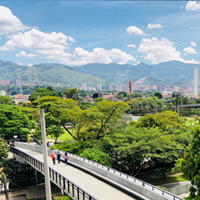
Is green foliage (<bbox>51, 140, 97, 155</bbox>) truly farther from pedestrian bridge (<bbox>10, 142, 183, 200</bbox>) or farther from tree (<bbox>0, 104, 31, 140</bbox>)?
tree (<bbox>0, 104, 31, 140</bbox>)

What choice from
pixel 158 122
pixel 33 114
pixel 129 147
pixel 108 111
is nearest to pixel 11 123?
pixel 33 114

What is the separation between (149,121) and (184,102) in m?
77.7

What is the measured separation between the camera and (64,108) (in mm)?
34344

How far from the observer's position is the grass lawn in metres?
26.0

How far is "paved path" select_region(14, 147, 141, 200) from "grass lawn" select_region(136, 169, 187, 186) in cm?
1077

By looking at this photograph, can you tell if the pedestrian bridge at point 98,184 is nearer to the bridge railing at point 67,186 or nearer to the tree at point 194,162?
the bridge railing at point 67,186

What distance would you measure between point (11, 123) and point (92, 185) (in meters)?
23.4

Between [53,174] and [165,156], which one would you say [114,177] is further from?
[165,156]

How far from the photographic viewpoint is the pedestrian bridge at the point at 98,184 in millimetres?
13281

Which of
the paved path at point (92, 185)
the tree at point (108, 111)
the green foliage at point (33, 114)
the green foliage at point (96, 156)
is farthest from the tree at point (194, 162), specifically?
the green foliage at point (33, 114)

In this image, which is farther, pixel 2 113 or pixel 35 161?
pixel 2 113

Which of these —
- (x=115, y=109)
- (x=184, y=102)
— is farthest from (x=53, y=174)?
(x=184, y=102)

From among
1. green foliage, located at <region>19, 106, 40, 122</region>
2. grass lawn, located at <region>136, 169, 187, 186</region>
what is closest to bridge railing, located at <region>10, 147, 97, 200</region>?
grass lawn, located at <region>136, 169, 187, 186</region>

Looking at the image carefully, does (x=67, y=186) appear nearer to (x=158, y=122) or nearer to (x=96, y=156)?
(x=96, y=156)
